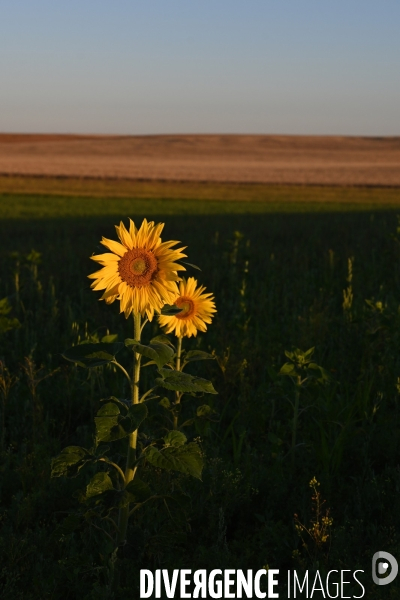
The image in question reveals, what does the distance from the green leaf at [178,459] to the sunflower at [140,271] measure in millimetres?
493

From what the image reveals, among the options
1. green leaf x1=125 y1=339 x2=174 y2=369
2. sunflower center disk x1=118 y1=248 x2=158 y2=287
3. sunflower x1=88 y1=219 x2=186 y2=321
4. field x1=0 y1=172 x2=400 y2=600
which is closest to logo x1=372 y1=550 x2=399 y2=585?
field x1=0 y1=172 x2=400 y2=600

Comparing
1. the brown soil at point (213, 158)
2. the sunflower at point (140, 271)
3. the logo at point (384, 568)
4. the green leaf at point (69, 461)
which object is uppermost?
the brown soil at point (213, 158)

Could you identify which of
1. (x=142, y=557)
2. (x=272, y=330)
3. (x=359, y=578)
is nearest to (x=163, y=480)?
(x=142, y=557)

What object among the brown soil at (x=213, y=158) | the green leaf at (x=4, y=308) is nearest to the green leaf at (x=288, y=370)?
the green leaf at (x=4, y=308)

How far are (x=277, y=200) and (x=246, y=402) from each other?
27.2m

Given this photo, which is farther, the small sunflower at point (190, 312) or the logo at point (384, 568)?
the small sunflower at point (190, 312)

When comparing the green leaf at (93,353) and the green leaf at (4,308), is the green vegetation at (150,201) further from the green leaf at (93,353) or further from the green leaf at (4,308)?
the green leaf at (93,353)

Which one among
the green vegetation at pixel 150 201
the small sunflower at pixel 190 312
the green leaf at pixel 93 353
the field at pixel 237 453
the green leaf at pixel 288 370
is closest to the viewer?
the green leaf at pixel 93 353

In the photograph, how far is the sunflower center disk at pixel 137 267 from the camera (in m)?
2.44

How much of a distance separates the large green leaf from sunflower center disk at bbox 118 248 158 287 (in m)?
0.45

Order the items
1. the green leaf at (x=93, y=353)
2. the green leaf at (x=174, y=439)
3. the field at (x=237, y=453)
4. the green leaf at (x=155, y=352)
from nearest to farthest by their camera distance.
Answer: the green leaf at (x=155, y=352)
the green leaf at (x=93, y=353)
the green leaf at (x=174, y=439)
the field at (x=237, y=453)

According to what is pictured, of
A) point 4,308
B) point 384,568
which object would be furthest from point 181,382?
point 4,308

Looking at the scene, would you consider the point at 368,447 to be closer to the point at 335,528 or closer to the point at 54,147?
the point at 335,528

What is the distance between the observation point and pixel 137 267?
96.3 inches
